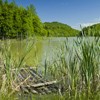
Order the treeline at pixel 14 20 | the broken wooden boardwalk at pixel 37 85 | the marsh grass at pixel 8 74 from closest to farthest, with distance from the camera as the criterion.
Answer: the marsh grass at pixel 8 74
the broken wooden boardwalk at pixel 37 85
the treeline at pixel 14 20

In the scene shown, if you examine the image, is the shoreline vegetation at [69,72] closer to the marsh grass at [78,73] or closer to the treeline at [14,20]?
the marsh grass at [78,73]

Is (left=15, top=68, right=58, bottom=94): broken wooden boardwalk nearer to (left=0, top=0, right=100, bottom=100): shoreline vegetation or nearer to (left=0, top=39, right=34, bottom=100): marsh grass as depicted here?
(left=0, top=0, right=100, bottom=100): shoreline vegetation

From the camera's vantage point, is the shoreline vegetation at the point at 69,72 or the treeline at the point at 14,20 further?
the treeline at the point at 14,20

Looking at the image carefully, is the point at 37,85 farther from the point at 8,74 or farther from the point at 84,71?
the point at 84,71

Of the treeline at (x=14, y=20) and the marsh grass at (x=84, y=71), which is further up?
the treeline at (x=14, y=20)

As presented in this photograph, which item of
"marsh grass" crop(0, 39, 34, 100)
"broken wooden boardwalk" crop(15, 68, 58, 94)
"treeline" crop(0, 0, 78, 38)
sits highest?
"treeline" crop(0, 0, 78, 38)

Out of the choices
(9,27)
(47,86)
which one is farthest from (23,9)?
(47,86)

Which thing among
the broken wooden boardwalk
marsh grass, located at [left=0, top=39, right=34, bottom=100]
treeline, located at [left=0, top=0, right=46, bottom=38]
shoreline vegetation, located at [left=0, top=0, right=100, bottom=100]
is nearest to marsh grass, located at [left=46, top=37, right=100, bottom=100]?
shoreline vegetation, located at [left=0, top=0, right=100, bottom=100]

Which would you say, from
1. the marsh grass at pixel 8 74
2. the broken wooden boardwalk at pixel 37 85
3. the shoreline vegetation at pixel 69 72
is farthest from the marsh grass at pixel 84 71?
the broken wooden boardwalk at pixel 37 85

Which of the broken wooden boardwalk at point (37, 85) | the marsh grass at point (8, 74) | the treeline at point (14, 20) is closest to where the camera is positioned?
the marsh grass at point (8, 74)

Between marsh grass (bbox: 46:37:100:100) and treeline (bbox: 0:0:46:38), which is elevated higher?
treeline (bbox: 0:0:46:38)

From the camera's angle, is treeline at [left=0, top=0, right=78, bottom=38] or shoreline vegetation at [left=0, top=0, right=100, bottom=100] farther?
treeline at [left=0, top=0, right=78, bottom=38]

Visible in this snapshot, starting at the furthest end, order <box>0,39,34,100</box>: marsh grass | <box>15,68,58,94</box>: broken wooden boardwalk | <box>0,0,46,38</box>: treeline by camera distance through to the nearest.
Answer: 1. <box>0,0,46,38</box>: treeline
2. <box>15,68,58,94</box>: broken wooden boardwalk
3. <box>0,39,34,100</box>: marsh grass

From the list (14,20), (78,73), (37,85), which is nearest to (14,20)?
(14,20)
